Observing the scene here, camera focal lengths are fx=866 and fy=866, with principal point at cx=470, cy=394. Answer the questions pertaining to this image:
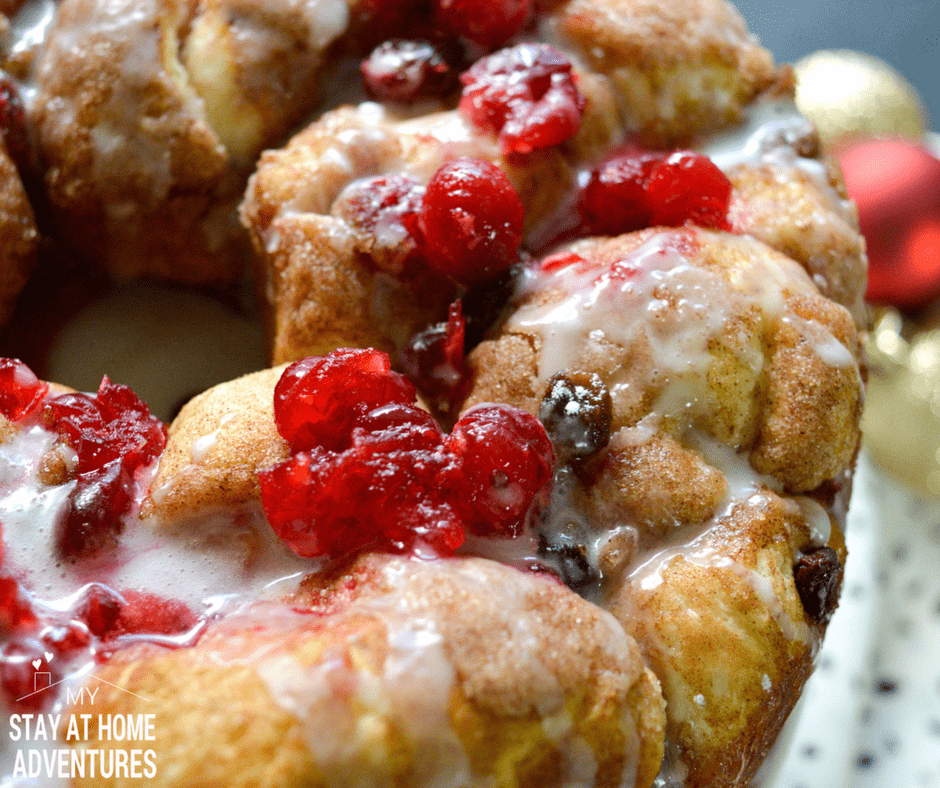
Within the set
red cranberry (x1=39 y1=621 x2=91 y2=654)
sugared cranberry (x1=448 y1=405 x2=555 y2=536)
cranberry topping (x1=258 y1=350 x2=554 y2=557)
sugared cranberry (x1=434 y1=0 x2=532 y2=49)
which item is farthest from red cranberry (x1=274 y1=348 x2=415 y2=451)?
sugared cranberry (x1=434 y1=0 x2=532 y2=49)

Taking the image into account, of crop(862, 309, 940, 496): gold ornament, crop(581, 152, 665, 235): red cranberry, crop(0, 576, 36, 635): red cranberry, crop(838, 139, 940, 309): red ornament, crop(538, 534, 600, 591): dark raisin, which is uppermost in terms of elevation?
crop(581, 152, 665, 235): red cranberry

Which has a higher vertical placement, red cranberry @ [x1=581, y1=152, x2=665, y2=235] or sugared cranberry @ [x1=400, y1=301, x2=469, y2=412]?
red cranberry @ [x1=581, y1=152, x2=665, y2=235]

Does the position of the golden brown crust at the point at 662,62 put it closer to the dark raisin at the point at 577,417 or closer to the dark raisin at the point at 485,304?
the dark raisin at the point at 485,304

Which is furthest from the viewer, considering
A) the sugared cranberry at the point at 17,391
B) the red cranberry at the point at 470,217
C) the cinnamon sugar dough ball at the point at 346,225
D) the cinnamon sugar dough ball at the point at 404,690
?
the cinnamon sugar dough ball at the point at 346,225

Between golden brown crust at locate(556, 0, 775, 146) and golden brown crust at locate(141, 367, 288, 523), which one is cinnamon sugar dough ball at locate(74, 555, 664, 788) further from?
golden brown crust at locate(556, 0, 775, 146)

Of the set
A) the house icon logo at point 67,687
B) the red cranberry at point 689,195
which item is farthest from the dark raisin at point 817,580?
the house icon logo at point 67,687

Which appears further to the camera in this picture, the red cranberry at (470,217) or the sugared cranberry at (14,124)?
the sugared cranberry at (14,124)

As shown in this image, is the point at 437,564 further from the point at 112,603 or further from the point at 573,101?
the point at 573,101
